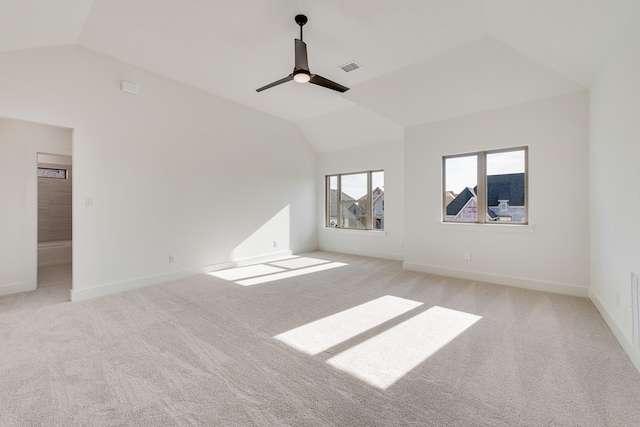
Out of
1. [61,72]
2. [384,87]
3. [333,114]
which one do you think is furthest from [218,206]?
[384,87]

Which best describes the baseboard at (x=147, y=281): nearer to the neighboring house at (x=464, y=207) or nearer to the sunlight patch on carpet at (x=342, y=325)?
the sunlight patch on carpet at (x=342, y=325)

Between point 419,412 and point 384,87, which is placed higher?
point 384,87

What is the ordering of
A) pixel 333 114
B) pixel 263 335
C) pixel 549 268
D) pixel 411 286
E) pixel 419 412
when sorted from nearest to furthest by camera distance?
pixel 419 412
pixel 263 335
pixel 549 268
pixel 411 286
pixel 333 114

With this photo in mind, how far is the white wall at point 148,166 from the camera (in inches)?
138

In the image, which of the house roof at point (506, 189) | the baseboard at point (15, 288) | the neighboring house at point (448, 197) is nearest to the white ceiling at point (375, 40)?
the house roof at point (506, 189)

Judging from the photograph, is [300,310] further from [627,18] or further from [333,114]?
[333,114]

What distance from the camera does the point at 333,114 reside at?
608 cm

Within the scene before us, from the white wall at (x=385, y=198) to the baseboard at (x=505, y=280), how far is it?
112cm

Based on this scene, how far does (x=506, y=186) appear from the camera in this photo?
434 centimetres

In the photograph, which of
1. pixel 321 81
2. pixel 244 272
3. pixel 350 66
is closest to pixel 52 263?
pixel 244 272

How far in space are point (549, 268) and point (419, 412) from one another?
11.5 feet

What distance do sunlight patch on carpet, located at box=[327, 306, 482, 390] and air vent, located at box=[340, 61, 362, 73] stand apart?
3401mm

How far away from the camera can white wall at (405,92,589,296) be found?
12.0 ft

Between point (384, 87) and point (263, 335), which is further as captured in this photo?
point (384, 87)
